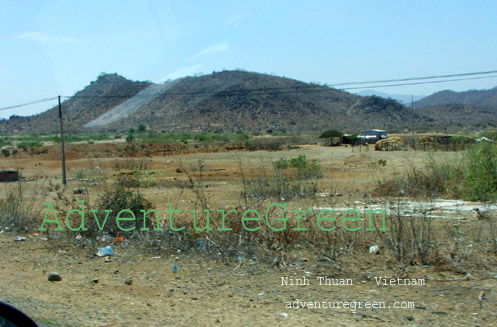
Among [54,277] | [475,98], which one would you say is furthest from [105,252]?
[475,98]

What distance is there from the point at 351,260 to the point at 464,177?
8558mm

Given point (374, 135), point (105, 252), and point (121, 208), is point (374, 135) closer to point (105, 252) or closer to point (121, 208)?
point (121, 208)

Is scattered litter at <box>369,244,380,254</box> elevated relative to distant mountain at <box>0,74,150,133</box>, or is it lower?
lower

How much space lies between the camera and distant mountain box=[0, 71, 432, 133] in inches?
3627

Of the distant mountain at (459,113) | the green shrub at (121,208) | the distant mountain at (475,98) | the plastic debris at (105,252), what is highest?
the distant mountain at (475,98)

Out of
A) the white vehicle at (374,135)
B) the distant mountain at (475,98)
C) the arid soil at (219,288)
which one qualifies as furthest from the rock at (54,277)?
the distant mountain at (475,98)

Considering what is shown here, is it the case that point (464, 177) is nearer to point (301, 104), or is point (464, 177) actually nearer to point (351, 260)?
point (351, 260)

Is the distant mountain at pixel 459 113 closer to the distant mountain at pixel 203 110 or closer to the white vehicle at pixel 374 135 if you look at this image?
the distant mountain at pixel 203 110

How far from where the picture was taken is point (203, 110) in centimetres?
9681

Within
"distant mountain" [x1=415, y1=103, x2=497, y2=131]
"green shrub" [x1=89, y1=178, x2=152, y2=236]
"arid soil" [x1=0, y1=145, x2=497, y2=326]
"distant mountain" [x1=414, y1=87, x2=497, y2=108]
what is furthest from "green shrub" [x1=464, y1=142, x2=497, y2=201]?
"distant mountain" [x1=414, y1=87, x2=497, y2=108]

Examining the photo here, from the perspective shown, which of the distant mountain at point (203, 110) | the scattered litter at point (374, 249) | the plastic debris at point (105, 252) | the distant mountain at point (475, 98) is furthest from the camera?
the distant mountain at point (475, 98)

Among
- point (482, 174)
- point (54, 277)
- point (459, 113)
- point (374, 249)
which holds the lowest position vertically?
point (54, 277)

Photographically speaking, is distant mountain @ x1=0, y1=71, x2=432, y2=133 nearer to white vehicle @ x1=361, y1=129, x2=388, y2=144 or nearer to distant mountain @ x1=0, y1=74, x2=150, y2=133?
distant mountain @ x1=0, y1=74, x2=150, y2=133

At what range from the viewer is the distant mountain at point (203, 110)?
92.1 m
